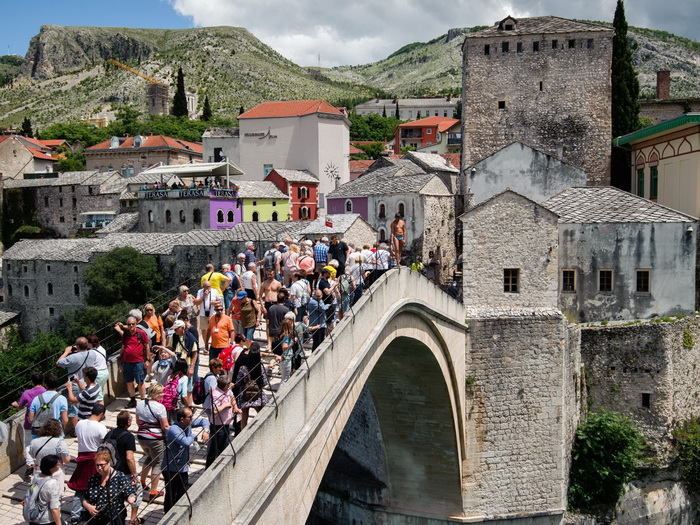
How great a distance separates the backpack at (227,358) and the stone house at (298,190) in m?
35.8

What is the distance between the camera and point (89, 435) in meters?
7.14

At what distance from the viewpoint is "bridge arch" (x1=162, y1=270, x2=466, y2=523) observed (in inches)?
284

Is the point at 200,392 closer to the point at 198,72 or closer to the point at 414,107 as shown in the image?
the point at 414,107

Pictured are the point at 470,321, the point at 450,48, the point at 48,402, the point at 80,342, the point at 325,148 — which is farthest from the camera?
the point at 450,48

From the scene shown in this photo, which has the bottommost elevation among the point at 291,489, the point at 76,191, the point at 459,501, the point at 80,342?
the point at 459,501

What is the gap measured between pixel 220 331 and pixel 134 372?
1383mm

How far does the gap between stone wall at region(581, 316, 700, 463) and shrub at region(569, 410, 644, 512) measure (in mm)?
571

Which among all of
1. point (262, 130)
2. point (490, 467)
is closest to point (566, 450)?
point (490, 467)

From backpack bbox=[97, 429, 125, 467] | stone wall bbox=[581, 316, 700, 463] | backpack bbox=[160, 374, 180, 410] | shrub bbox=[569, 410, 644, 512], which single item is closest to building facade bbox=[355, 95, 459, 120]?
stone wall bbox=[581, 316, 700, 463]

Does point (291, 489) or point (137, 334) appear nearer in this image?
point (291, 489)

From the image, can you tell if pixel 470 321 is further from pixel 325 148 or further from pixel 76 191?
pixel 76 191

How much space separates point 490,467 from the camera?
19.6m

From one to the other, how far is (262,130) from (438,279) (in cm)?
2712

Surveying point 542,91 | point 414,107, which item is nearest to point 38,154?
point 542,91
